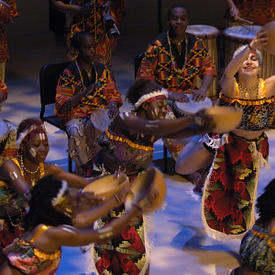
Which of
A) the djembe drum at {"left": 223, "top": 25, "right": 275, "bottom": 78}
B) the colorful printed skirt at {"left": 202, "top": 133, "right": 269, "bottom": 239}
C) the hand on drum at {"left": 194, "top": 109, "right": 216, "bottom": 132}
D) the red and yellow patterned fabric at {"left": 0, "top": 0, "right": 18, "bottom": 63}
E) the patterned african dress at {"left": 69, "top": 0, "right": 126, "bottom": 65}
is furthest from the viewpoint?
the djembe drum at {"left": 223, "top": 25, "right": 275, "bottom": 78}

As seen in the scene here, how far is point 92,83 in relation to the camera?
6.29 metres

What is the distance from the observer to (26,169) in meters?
4.49

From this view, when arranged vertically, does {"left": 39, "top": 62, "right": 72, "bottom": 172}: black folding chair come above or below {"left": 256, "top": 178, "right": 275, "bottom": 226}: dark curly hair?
below

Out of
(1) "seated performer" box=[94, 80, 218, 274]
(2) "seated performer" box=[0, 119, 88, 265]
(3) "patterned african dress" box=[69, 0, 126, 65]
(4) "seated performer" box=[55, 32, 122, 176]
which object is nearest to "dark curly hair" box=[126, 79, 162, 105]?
(1) "seated performer" box=[94, 80, 218, 274]

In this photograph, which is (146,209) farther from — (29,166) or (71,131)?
(71,131)

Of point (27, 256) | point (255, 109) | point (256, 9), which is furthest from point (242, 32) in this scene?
point (27, 256)

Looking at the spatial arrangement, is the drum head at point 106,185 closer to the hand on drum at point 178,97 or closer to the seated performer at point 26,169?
the seated performer at point 26,169

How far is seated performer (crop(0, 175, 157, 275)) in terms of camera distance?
375 centimetres

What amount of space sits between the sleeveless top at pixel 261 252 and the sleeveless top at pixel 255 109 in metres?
1.44

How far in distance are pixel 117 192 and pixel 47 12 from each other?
8537 mm

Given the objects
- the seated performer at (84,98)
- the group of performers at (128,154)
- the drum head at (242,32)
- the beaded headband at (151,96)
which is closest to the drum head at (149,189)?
the group of performers at (128,154)

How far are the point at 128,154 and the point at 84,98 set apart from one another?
1.64m

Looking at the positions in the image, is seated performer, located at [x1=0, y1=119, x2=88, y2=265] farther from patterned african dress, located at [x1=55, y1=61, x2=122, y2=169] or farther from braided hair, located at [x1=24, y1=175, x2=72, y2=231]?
patterned african dress, located at [x1=55, y1=61, x2=122, y2=169]

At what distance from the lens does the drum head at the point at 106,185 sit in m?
4.17
